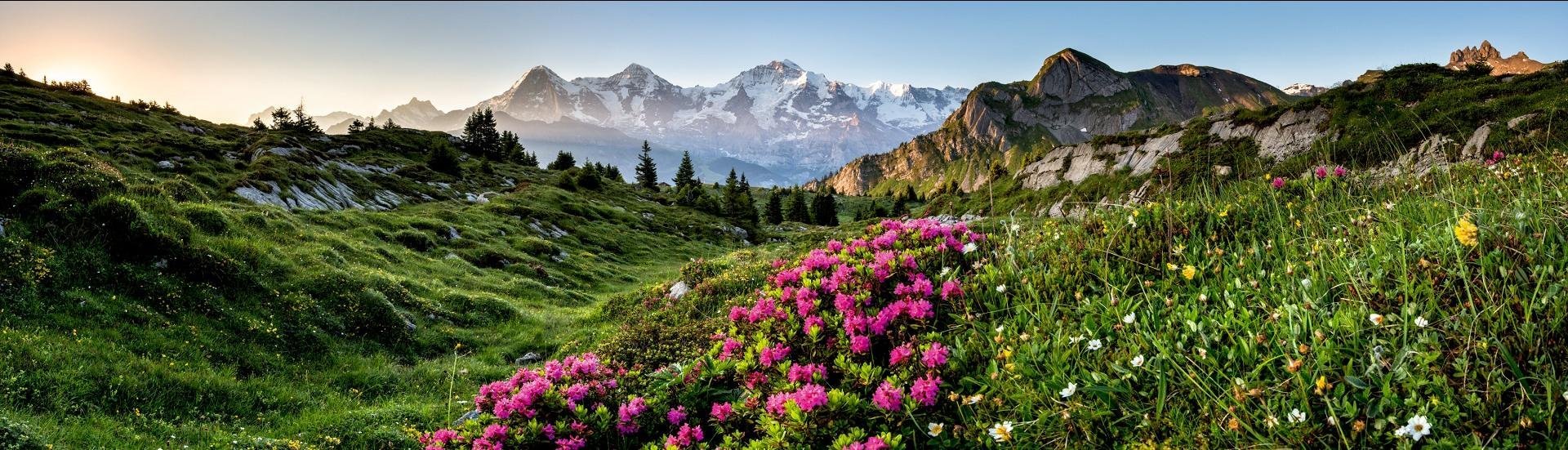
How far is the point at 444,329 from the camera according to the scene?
44.3 ft

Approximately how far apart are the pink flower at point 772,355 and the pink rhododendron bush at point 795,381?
0.02 m

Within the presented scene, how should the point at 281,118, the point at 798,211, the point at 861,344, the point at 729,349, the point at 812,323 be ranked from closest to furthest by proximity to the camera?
the point at 861,344, the point at 812,323, the point at 729,349, the point at 281,118, the point at 798,211

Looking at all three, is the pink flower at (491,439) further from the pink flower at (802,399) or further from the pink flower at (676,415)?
the pink flower at (802,399)

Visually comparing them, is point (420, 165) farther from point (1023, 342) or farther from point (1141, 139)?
point (1141, 139)

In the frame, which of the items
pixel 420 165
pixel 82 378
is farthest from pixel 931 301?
pixel 420 165

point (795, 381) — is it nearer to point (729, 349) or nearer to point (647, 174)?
point (729, 349)

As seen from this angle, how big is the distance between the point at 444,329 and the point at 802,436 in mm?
12675

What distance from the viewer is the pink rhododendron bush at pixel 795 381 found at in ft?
13.2

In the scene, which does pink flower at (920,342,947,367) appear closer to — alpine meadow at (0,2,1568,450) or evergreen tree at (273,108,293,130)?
alpine meadow at (0,2,1568,450)

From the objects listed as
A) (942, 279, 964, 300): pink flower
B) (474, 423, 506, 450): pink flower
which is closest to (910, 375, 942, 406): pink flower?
(942, 279, 964, 300): pink flower

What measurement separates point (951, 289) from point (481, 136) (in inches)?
4490

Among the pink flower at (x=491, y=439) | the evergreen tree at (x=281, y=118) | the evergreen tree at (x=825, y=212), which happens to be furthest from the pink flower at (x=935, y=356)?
the evergreen tree at (x=281, y=118)

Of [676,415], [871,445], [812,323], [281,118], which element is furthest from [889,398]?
[281,118]

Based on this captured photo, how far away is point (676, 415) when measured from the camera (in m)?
4.76
